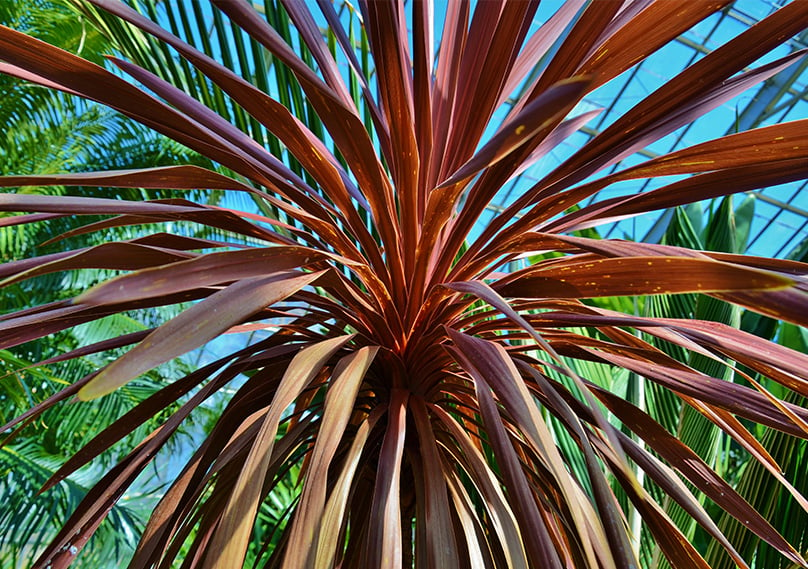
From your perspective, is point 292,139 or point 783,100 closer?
point 292,139

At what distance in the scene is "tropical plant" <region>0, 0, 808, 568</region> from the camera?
1.71 feet

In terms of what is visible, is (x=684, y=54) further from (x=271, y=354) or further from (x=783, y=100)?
(x=271, y=354)

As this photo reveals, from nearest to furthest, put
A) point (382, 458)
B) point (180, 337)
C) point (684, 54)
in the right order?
point (180, 337), point (382, 458), point (684, 54)

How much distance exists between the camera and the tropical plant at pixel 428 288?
521mm

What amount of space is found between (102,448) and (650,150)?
9373 mm

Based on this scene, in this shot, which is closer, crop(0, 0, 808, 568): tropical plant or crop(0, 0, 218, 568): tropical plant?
crop(0, 0, 808, 568): tropical plant

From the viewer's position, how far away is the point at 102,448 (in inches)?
31.5

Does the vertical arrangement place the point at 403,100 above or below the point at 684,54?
below

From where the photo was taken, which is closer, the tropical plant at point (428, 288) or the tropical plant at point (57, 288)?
the tropical plant at point (428, 288)

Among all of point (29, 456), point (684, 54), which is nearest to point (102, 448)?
point (29, 456)

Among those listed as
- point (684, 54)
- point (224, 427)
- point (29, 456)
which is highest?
point (684, 54)

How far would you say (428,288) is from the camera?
2.67ft

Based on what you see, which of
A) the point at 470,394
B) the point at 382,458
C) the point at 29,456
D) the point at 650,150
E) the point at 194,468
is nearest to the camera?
the point at 382,458

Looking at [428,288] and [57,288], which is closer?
[428,288]
